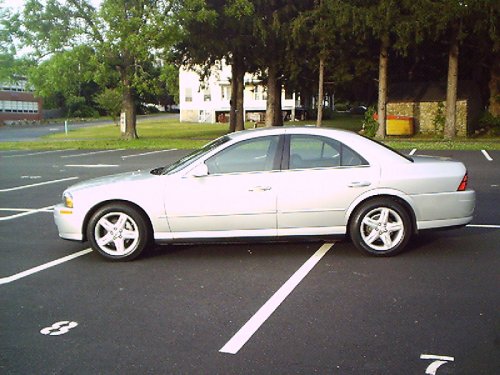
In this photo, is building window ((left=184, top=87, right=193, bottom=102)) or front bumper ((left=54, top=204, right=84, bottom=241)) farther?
building window ((left=184, top=87, right=193, bottom=102))

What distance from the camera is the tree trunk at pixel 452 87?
28.5 metres

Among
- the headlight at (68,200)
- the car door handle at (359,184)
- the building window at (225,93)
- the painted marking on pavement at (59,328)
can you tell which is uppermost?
the building window at (225,93)

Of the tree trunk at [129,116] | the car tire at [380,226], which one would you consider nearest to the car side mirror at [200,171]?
the car tire at [380,226]

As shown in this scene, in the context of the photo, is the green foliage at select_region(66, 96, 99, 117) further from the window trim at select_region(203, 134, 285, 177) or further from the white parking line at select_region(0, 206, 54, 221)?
the window trim at select_region(203, 134, 285, 177)

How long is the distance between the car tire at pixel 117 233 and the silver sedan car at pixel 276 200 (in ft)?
0.04

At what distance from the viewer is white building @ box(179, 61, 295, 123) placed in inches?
2542

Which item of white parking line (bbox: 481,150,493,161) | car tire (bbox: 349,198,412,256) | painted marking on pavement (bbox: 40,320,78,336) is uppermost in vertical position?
car tire (bbox: 349,198,412,256)

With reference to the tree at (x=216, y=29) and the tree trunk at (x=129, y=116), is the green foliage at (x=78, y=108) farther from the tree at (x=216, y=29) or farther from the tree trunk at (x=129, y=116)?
the tree at (x=216, y=29)

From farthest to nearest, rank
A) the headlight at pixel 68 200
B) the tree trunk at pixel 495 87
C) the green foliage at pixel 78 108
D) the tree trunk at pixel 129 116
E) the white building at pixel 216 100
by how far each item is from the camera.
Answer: the green foliage at pixel 78 108
the white building at pixel 216 100
the tree trunk at pixel 129 116
the tree trunk at pixel 495 87
the headlight at pixel 68 200

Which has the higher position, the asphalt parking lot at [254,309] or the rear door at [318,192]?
the rear door at [318,192]

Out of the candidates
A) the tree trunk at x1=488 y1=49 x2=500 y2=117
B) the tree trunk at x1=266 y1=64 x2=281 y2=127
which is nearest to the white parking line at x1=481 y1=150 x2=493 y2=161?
the tree trunk at x1=488 y1=49 x2=500 y2=117

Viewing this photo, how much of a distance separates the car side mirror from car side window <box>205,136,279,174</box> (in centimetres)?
13

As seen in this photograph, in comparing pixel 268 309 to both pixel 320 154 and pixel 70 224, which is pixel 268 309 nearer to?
pixel 320 154

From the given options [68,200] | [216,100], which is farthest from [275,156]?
[216,100]
